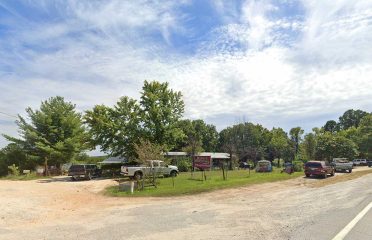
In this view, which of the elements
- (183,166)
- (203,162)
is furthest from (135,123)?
(203,162)

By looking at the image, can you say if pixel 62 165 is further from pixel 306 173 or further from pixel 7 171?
pixel 306 173

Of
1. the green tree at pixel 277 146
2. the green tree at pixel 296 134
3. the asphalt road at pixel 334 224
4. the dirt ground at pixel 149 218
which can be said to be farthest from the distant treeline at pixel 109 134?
the green tree at pixel 296 134

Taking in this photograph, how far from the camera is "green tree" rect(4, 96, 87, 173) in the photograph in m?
52.0

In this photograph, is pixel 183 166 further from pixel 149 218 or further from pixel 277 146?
pixel 277 146

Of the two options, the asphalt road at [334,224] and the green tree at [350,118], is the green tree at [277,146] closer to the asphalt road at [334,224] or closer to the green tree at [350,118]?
the green tree at [350,118]

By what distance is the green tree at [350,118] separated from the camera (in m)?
138

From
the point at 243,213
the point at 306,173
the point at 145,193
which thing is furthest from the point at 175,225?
the point at 306,173

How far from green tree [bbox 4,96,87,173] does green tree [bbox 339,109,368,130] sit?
370ft

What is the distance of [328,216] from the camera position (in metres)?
13.0

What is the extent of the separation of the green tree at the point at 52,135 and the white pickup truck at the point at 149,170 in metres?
19.7

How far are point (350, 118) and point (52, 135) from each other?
118 metres

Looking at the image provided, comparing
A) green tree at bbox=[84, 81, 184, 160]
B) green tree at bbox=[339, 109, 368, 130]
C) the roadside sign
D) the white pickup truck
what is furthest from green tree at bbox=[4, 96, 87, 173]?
green tree at bbox=[339, 109, 368, 130]

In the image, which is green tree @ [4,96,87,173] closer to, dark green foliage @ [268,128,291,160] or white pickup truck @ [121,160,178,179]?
white pickup truck @ [121,160,178,179]

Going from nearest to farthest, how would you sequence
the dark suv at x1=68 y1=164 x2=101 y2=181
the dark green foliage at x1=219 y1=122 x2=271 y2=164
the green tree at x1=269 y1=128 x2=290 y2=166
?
1. the dark suv at x1=68 y1=164 x2=101 y2=181
2. the green tree at x1=269 y1=128 x2=290 y2=166
3. the dark green foliage at x1=219 y1=122 x2=271 y2=164
